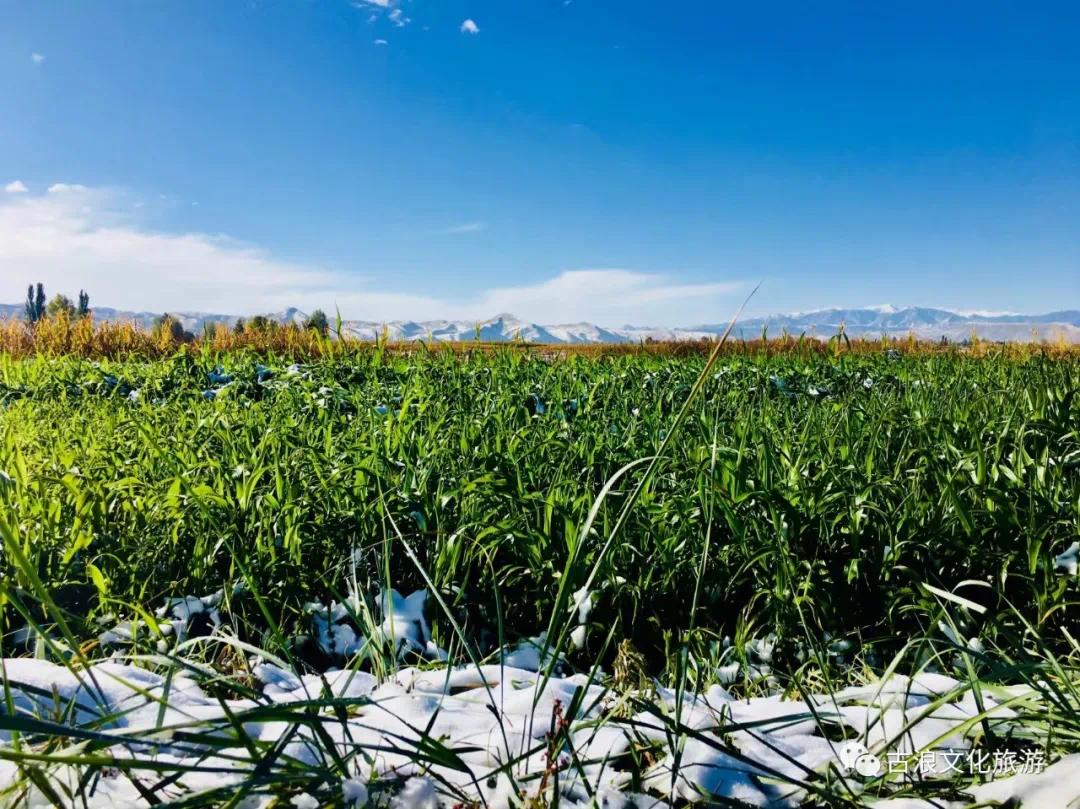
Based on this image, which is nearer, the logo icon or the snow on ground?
the snow on ground

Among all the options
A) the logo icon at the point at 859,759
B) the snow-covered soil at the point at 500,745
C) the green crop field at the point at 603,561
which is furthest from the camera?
the green crop field at the point at 603,561

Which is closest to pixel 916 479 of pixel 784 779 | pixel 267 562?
pixel 784 779

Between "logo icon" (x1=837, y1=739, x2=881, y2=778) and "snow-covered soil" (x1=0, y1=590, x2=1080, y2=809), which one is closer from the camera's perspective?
"snow-covered soil" (x1=0, y1=590, x2=1080, y2=809)

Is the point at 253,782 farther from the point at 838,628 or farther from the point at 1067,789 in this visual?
the point at 838,628

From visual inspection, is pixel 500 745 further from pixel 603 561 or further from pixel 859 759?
pixel 859 759

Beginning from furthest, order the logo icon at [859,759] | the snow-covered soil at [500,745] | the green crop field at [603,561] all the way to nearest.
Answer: the green crop field at [603,561], the logo icon at [859,759], the snow-covered soil at [500,745]

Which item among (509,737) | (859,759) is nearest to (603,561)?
(509,737)

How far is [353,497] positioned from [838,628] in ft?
5.15

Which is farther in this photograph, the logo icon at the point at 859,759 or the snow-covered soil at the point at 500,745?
the logo icon at the point at 859,759

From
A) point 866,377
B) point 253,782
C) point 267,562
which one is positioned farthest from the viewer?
point 866,377

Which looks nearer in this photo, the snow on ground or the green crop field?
the snow on ground

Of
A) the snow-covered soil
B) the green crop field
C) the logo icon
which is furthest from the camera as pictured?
the green crop field

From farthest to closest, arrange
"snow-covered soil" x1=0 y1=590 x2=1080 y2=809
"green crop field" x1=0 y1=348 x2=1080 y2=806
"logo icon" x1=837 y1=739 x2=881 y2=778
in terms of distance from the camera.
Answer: "green crop field" x1=0 y1=348 x2=1080 y2=806 < "logo icon" x1=837 y1=739 x2=881 y2=778 < "snow-covered soil" x1=0 y1=590 x2=1080 y2=809

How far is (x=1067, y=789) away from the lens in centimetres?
105
